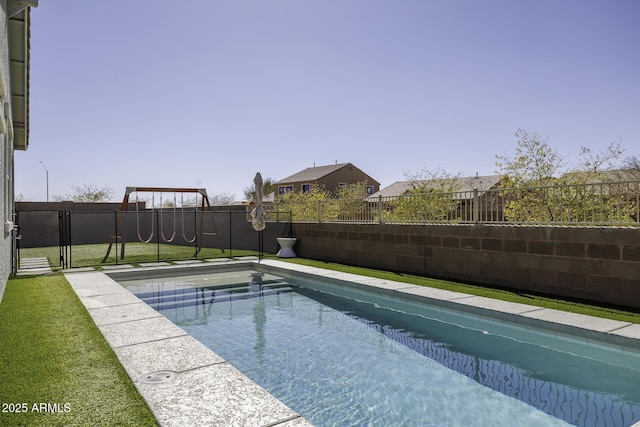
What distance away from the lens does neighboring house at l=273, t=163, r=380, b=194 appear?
42938 millimetres

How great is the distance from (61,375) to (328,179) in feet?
131

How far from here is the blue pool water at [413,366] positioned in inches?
134

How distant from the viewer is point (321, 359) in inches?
185

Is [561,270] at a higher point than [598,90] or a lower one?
lower

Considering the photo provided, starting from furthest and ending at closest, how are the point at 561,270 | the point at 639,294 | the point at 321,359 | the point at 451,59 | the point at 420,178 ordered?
the point at 420,178 < the point at 451,59 < the point at 561,270 < the point at 639,294 < the point at 321,359

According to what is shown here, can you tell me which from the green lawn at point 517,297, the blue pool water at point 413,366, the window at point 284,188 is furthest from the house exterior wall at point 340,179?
the blue pool water at point 413,366

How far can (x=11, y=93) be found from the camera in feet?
28.4

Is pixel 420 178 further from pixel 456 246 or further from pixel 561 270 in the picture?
pixel 561 270

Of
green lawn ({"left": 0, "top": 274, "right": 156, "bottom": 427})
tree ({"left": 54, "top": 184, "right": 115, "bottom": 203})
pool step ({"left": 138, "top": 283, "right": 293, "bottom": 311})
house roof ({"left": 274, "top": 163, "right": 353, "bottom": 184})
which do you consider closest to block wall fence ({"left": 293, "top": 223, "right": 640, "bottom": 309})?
pool step ({"left": 138, "top": 283, "right": 293, "bottom": 311})

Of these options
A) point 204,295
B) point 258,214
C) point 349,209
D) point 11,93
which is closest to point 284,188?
point 258,214

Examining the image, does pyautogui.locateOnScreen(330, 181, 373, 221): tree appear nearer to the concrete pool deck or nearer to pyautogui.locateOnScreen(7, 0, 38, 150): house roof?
the concrete pool deck

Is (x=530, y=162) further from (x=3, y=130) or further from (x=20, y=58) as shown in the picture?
(x=20, y=58)

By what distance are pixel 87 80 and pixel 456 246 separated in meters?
13.2

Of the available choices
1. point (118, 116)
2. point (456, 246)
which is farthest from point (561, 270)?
point (118, 116)
